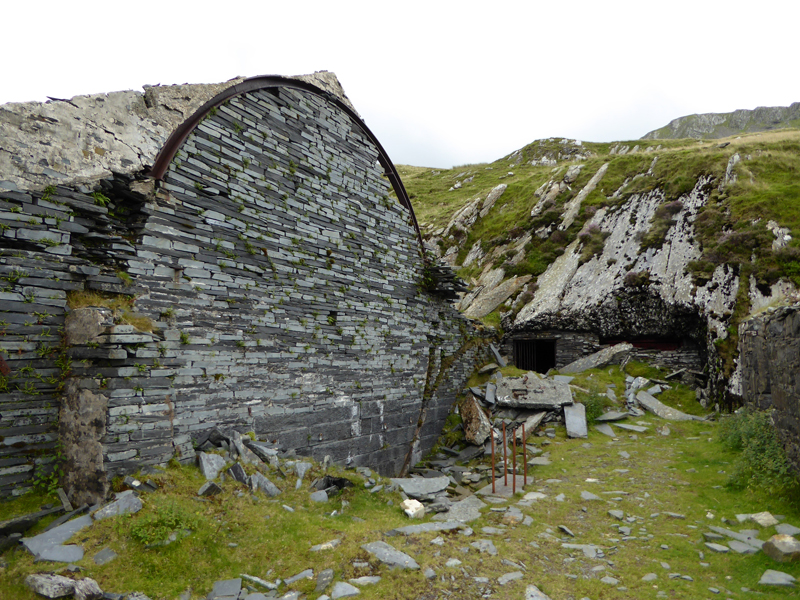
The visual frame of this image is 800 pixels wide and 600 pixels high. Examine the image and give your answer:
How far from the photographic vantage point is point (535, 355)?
21984 mm

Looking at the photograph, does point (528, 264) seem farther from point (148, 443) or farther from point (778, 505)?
point (148, 443)

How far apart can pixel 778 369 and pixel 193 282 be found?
12.3 meters

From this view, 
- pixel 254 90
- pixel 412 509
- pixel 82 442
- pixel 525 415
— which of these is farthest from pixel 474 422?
pixel 254 90

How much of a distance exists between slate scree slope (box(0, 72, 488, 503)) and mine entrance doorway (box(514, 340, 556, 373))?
9601mm

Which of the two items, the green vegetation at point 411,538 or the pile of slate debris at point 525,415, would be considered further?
the pile of slate debris at point 525,415

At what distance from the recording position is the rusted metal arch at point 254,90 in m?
7.96

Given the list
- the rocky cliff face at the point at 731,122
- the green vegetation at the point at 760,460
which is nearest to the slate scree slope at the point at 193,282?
the green vegetation at the point at 760,460

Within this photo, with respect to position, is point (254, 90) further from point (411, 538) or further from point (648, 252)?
point (648, 252)

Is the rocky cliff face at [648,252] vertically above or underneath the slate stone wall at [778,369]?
above

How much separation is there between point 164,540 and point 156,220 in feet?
17.1

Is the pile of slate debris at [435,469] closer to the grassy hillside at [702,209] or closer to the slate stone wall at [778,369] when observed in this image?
the slate stone wall at [778,369]

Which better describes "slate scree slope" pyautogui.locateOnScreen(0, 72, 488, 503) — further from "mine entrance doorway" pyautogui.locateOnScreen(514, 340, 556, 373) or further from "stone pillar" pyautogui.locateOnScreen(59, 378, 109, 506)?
"mine entrance doorway" pyautogui.locateOnScreen(514, 340, 556, 373)

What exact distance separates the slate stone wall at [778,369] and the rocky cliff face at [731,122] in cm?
11669

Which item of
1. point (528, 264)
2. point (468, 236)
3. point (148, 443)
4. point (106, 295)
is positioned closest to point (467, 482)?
point (148, 443)
